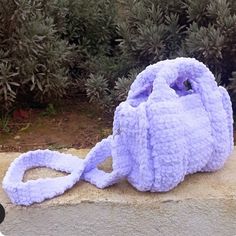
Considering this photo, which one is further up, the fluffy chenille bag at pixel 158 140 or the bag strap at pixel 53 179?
the fluffy chenille bag at pixel 158 140

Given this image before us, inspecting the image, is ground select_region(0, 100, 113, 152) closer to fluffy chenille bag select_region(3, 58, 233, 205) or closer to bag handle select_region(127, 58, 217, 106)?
fluffy chenille bag select_region(3, 58, 233, 205)

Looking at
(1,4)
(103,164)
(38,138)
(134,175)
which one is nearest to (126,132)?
(134,175)

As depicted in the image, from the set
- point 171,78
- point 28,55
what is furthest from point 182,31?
point 171,78

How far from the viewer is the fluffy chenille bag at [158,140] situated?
2.11 m

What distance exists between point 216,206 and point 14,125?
1.47 meters

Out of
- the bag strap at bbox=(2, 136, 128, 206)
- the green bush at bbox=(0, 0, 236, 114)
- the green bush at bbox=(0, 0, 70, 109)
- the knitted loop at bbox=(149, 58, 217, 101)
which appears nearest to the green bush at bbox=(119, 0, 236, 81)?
the green bush at bbox=(0, 0, 236, 114)

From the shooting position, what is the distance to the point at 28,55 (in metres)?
3.28

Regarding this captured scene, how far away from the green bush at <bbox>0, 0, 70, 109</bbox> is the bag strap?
865mm

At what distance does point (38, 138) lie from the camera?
3188 mm

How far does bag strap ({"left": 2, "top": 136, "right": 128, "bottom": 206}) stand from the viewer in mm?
2170

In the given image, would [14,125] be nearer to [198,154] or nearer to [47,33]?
[47,33]

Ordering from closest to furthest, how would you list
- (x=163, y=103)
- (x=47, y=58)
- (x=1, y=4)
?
1. (x=163, y=103)
2. (x=1, y=4)
3. (x=47, y=58)

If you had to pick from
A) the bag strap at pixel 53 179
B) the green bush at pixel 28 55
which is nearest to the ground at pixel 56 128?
the green bush at pixel 28 55

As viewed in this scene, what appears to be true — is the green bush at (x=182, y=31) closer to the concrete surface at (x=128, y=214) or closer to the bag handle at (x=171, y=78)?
the bag handle at (x=171, y=78)
